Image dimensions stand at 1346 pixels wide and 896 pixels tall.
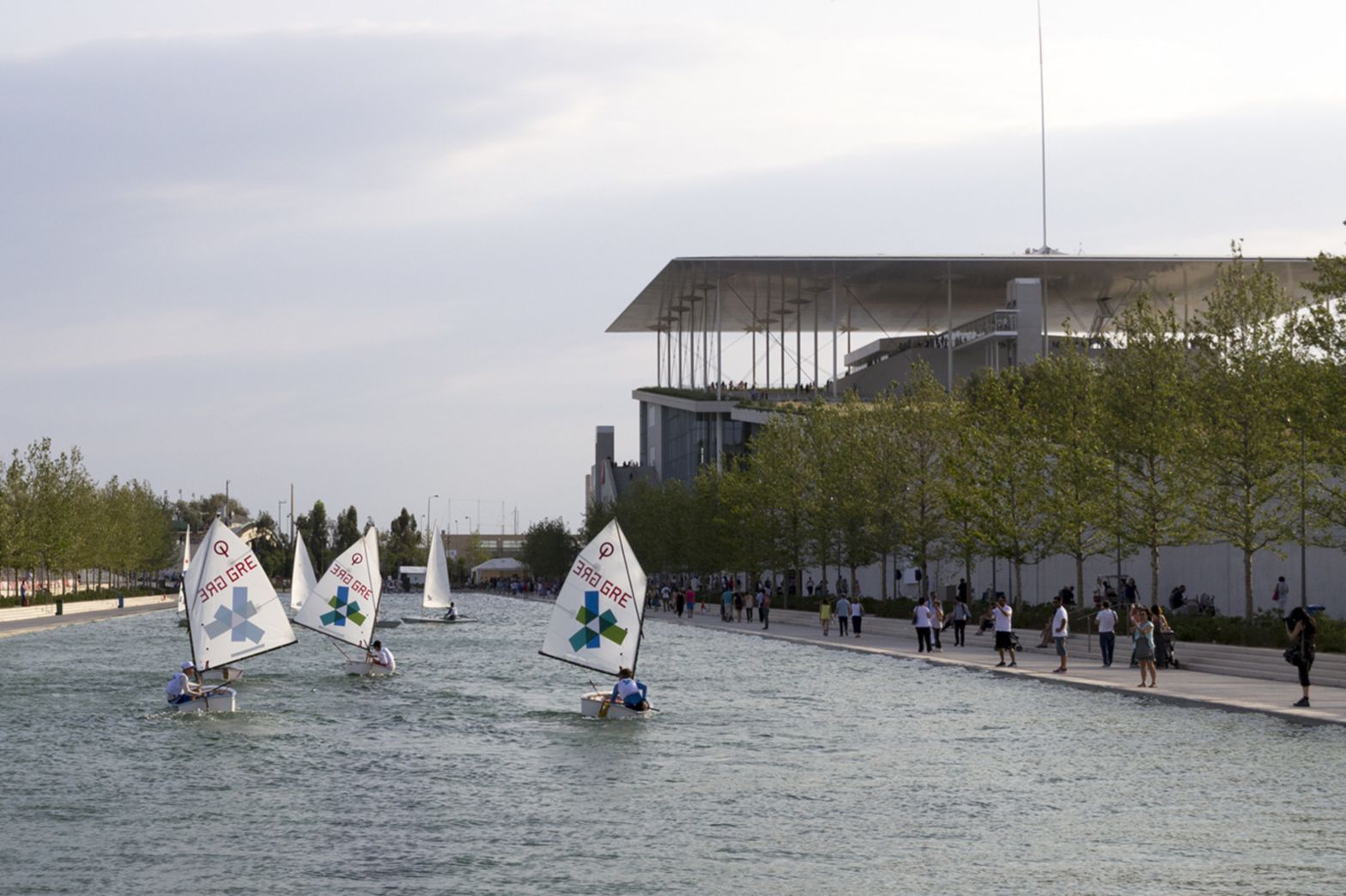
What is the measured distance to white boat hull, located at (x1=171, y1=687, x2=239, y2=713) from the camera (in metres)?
35.1

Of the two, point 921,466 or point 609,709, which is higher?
point 921,466

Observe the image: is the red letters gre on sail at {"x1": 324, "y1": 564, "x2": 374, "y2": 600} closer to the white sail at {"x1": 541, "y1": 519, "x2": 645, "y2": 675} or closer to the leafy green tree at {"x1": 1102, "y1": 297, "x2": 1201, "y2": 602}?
the white sail at {"x1": 541, "y1": 519, "x2": 645, "y2": 675}

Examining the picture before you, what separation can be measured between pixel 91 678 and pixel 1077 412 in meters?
32.5

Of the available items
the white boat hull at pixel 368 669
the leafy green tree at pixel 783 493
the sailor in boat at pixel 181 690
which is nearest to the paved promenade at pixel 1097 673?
the leafy green tree at pixel 783 493

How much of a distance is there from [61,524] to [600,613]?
237ft

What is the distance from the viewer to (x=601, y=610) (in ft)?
110

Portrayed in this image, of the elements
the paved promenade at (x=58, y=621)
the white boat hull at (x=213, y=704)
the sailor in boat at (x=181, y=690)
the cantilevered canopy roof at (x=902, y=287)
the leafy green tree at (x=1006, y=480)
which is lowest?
the paved promenade at (x=58, y=621)

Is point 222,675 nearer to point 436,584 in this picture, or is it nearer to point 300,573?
point 300,573

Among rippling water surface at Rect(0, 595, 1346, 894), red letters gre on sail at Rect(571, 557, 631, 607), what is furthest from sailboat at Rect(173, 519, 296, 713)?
red letters gre on sail at Rect(571, 557, 631, 607)

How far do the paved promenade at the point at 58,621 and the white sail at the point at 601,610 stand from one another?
39.6 metres

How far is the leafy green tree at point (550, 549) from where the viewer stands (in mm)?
170000

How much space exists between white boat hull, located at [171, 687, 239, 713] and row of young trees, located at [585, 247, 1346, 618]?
25423 mm

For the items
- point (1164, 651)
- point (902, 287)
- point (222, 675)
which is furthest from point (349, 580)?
point (902, 287)

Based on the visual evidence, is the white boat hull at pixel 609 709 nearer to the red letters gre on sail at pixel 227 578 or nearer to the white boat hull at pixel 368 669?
the red letters gre on sail at pixel 227 578
